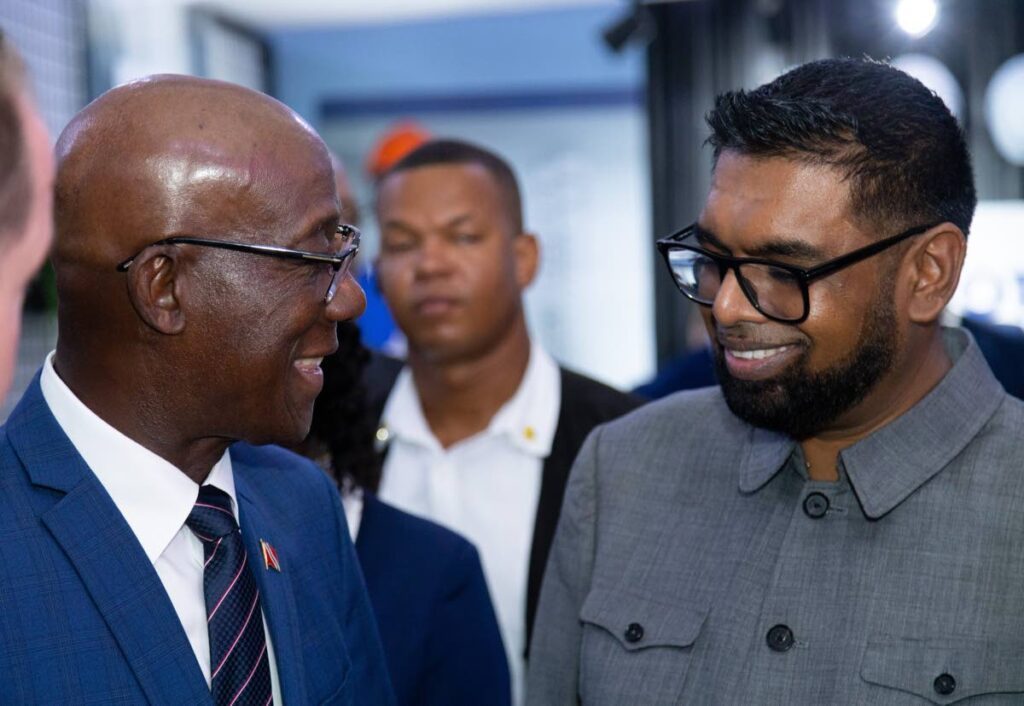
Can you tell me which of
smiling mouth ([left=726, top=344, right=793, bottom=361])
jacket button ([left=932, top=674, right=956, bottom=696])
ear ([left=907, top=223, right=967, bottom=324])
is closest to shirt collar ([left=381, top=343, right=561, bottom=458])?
smiling mouth ([left=726, top=344, right=793, bottom=361])

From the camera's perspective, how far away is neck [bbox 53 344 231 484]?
53.4 inches

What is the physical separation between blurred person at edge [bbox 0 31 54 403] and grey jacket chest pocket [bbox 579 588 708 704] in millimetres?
935

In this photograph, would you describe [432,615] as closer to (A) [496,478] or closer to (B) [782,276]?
(A) [496,478]

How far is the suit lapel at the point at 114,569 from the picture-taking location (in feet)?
4.08

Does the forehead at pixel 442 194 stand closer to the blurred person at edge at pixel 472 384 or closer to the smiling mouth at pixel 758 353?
the blurred person at edge at pixel 472 384

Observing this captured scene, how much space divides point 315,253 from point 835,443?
787 mm

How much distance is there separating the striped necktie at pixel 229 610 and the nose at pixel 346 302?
0.27 m

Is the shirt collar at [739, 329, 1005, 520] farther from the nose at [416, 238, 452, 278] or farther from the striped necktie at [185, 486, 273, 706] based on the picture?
the nose at [416, 238, 452, 278]

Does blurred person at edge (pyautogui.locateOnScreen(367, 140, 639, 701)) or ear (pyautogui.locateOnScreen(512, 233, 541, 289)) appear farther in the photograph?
ear (pyautogui.locateOnScreen(512, 233, 541, 289))

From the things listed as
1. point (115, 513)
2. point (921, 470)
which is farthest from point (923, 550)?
point (115, 513)

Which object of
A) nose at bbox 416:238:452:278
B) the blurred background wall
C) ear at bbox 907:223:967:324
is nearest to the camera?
ear at bbox 907:223:967:324

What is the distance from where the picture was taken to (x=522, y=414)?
2600 millimetres

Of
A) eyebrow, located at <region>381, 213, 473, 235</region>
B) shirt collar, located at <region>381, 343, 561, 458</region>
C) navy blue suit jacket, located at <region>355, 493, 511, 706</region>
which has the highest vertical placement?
eyebrow, located at <region>381, 213, 473, 235</region>

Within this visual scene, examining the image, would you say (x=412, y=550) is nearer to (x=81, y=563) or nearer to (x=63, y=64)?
(x=81, y=563)
